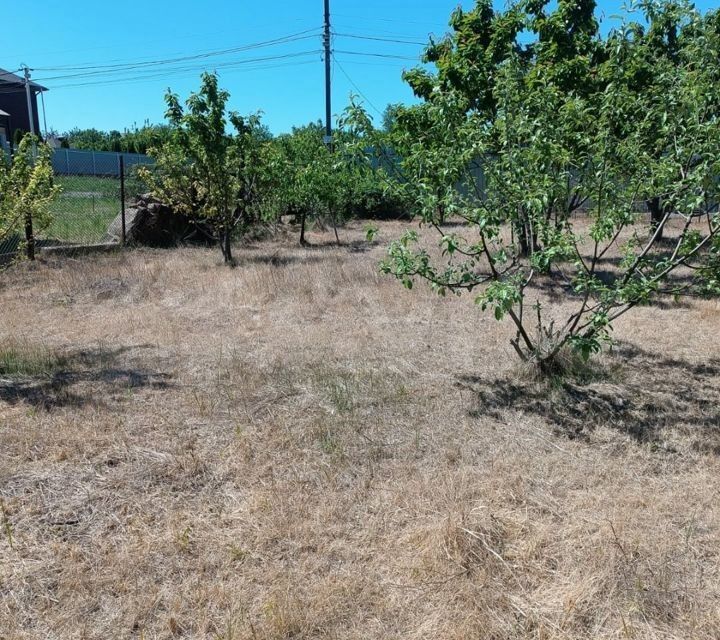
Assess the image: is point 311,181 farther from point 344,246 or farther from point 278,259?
point 278,259

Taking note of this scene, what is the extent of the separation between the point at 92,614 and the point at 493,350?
411cm

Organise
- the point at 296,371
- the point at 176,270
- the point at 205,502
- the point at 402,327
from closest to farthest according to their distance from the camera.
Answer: the point at 205,502
the point at 296,371
the point at 402,327
the point at 176,270

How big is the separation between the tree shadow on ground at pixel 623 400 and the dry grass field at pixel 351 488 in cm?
2

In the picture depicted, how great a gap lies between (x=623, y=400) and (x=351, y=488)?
94.2 inches

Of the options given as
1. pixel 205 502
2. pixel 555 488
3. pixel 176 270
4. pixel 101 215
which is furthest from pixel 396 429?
pixel 101 215

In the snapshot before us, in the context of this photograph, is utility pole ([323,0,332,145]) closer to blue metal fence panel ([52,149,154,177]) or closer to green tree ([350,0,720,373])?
blue metal fence panel ([52,149,154,177])

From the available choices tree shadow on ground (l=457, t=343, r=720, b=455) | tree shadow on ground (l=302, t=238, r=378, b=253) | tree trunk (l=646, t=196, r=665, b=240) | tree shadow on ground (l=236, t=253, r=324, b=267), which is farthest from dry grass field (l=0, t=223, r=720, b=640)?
tree shadow on ground (l=302, t=238, r=378, b=253)

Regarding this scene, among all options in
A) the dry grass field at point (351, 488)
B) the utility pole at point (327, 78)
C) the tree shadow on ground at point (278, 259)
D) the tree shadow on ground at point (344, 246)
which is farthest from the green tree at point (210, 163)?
the utility pole at point (327, 78)

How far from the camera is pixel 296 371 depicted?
4.80m

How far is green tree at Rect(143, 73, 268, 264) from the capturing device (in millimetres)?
9344

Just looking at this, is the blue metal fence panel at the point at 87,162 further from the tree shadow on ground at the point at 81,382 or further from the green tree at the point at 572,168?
the green tree at the point at 572,168

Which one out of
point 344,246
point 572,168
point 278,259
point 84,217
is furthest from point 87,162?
point 572,168

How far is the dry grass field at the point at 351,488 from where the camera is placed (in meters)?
2.28

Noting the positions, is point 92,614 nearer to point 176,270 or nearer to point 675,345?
point 675,345
